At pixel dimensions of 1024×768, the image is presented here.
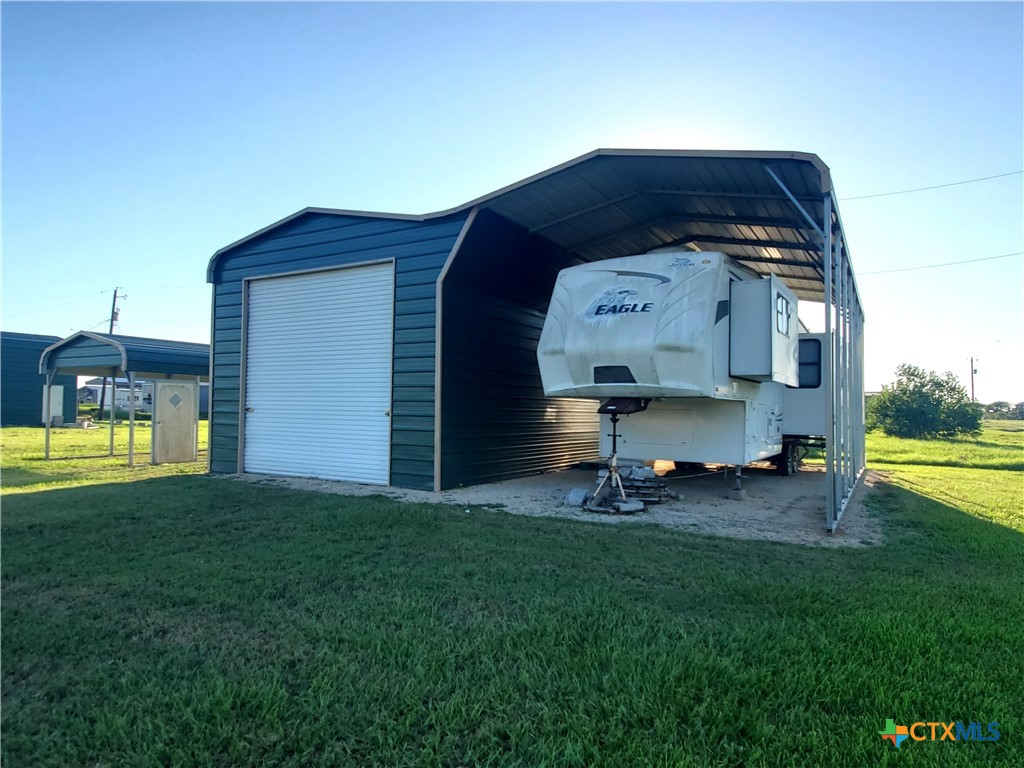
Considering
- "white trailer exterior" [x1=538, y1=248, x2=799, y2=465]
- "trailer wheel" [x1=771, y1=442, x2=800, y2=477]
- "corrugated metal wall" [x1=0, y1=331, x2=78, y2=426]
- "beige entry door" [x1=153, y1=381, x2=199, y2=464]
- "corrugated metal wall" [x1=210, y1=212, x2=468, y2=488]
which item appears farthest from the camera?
"corrugated metal wall" [x1=0, y1=331, x2=78, y2=426]

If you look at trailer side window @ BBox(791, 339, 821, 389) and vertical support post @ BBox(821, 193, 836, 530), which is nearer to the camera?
vertical support post @ BBox(821, 193, 836, 530)

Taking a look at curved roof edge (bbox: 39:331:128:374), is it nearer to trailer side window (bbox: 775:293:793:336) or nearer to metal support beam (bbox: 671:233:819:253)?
metal support beam (bbox: 671:233:819:253)

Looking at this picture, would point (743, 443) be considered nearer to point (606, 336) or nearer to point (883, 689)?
point (606, 336)

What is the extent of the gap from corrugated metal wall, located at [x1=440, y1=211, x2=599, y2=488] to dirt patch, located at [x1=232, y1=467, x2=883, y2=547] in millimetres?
517

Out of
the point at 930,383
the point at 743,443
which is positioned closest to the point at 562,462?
the point at 743,443

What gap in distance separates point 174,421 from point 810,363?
13.8 meters

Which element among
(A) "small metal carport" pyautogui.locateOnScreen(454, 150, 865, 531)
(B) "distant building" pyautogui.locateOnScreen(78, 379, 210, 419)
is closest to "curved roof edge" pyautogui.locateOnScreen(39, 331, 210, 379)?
(A) "small metal carport" pyautogui.locateOnScreen(454, 150, 865, 531)

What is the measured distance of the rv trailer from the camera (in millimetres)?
8117

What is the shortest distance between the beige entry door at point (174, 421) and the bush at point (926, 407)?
28.2 meters

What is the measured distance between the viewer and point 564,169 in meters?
9.07

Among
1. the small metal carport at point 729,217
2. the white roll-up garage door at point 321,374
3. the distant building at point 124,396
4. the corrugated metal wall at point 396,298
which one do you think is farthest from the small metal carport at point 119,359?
the distant building at point 124,396

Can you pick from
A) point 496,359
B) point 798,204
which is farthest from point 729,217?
point 496,359

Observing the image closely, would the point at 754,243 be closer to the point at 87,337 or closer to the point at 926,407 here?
the point at 87,337

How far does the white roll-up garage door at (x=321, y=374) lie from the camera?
10727mm
